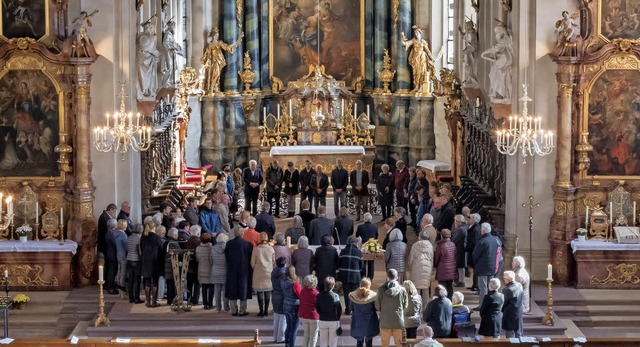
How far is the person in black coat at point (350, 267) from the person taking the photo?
79.1ft

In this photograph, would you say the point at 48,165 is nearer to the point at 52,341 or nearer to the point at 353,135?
the point at 52,341

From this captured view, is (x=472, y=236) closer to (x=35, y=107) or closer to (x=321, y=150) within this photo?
(x=35, y=107)

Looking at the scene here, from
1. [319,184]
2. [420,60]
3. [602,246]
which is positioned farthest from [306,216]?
[420,60]

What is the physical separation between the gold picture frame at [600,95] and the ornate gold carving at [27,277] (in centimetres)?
937

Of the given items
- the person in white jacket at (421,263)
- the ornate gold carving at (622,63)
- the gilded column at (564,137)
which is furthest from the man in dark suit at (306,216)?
the ornate gold carving at (622,63)

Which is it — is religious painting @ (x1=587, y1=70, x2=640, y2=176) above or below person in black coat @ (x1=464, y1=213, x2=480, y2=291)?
above

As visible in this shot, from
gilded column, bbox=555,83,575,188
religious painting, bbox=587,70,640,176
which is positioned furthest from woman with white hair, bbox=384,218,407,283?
religious painting, bbox=587,70,640,176

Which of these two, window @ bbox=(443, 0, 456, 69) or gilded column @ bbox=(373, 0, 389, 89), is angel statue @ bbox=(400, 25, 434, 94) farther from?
gilded column @ bbox=(373, 0, 389, 89)

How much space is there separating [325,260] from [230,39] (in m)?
17.3

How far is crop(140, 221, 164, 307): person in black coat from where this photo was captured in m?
24.6

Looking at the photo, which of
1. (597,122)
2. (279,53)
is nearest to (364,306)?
(597,122)

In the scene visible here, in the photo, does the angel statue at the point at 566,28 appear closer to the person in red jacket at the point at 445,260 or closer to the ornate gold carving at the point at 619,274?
the ornate gold carving at the point at 619,274

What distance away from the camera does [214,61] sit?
40000mm

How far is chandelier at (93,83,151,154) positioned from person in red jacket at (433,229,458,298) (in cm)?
563
